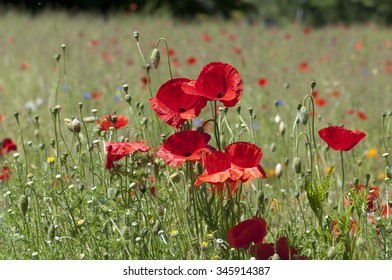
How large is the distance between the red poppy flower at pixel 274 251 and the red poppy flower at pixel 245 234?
0.10 ft

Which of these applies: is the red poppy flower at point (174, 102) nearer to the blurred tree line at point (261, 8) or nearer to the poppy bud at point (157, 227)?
the poppy bud at point (157, 227)

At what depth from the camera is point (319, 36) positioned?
8.49m

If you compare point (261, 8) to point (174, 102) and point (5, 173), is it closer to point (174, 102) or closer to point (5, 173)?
point (5, 173)

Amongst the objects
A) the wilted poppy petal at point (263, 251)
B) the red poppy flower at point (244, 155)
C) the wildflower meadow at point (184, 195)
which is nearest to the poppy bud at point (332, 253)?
the wildflower meadow at point (184, 195)

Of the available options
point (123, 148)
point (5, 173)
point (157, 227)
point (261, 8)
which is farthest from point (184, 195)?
point (261, 8)

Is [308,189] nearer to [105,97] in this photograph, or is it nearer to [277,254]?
[277,254]

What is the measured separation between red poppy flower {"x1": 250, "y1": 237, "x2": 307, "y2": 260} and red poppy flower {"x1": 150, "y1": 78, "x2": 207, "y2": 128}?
0.39 metres

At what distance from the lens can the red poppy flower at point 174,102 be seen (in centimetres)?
195

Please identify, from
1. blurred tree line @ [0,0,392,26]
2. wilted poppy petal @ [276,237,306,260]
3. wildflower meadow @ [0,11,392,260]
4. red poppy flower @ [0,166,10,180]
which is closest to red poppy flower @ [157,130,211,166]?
wildflower meadow @ [0,11,392,260]

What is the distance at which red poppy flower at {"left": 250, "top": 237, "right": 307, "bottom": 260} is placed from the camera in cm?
193

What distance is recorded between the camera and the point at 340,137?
1979 millimetres

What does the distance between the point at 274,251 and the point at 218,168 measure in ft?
0.90

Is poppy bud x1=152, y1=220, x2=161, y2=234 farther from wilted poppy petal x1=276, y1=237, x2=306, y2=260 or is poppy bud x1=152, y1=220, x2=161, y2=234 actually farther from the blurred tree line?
the blurred tree line

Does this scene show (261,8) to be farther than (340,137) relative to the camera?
Yes
